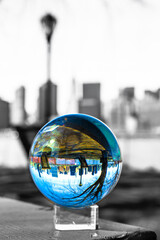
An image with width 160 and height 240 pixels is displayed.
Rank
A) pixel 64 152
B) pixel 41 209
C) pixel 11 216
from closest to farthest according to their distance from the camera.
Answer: pixel 64 152, pixel 11 216, pixel 41 209

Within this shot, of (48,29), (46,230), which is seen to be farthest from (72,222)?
(48,29)

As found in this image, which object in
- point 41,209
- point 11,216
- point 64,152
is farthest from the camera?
point 41,209

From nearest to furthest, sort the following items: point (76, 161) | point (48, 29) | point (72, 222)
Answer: point (76, 161) → point (72, 222) → point (48, 29)

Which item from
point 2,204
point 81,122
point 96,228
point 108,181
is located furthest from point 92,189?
point 2,204

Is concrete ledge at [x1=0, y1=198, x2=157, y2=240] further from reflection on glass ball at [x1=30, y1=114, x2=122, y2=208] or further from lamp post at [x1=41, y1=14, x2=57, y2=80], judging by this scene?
lamp post at [x1=41, y1=14, x2=57, y2=80]

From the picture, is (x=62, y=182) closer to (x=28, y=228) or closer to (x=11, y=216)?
(x=28, y=228)

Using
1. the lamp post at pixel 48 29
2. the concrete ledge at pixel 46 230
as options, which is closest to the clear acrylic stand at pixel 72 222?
the concrete ledge at pixel 46 230

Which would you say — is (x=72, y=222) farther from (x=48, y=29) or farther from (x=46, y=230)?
(x=48, y=29)

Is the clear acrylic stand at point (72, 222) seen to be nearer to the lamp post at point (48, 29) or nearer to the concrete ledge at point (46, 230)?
the concrete ledge at point (46, 230)
